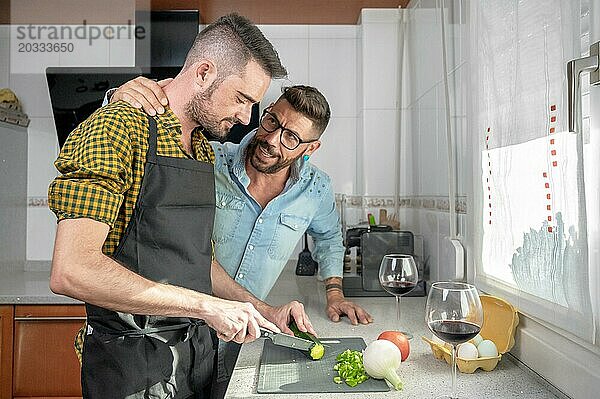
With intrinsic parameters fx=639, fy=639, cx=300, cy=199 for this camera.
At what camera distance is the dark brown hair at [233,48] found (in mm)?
1485

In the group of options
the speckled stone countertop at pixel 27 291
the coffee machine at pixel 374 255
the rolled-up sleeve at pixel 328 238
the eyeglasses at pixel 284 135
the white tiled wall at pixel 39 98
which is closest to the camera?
the eyeglasses at pixel 284 135

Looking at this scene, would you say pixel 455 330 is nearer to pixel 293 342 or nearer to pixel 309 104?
pixel 293 342

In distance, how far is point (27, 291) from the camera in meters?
2.57

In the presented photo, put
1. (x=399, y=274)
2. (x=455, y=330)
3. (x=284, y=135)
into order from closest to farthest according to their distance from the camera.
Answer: (x=455, y=330) < (x=399, y=274) < (x=284, y=135)

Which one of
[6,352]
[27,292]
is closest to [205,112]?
[27,292]

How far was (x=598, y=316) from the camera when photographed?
1116 millimetres

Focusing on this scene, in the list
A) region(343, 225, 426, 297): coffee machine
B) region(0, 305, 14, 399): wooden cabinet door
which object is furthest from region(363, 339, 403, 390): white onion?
region(0, 305, 14, 399): wooden cabinet door

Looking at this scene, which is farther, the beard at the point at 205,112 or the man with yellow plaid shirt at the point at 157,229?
the beard at the point at 205,112

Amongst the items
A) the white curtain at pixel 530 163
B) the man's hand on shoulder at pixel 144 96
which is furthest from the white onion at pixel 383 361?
the man's hand on shoulder at pixel 144 96

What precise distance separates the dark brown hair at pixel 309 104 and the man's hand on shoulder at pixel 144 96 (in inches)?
21.2

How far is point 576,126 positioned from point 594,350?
40cm

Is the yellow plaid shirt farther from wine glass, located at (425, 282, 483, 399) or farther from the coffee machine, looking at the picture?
the coffee machine

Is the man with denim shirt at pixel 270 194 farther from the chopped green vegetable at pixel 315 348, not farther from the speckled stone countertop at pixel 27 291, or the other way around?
the speckled stone countertop at pixel 27 291

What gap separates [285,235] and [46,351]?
1.19 metres
